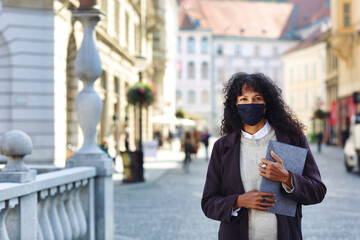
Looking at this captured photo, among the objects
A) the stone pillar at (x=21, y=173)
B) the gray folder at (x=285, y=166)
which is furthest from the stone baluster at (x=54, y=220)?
the gray folder at (x=285, y=166)

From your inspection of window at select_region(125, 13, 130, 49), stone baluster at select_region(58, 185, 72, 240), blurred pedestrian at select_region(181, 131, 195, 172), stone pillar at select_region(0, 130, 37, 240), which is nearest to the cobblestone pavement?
stone baluster at select_region(58, 185, 72, 240)

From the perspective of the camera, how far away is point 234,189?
3.57 meters

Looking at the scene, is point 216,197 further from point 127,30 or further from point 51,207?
point 127,30

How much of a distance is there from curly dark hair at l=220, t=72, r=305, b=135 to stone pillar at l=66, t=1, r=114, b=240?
3.52 meters

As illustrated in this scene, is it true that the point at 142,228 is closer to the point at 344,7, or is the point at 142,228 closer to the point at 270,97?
the point at 270,97

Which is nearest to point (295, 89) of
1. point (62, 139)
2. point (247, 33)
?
point (247, 33)

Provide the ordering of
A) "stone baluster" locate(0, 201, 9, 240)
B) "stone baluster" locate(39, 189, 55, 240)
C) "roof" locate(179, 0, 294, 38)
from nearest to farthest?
"stone baluster" locate(0, 201, 9, 240)
"stone baluster" locate(39, 189, 55, 240)
"roof" locate(179, 0, 294, 38)

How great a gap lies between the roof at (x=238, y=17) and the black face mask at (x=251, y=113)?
84329 mm

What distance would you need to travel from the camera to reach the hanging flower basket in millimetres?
20891

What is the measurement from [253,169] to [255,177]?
0.04 meters

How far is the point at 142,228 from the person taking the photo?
9.96 metres

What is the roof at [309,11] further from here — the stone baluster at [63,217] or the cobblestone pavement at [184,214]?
the stone baluster at [63,217]

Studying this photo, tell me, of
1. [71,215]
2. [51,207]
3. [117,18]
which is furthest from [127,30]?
[51,207]

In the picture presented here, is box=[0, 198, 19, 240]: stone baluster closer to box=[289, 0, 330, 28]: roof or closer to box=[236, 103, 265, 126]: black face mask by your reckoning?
box=[236, 103, 265, 126]: black face mask
